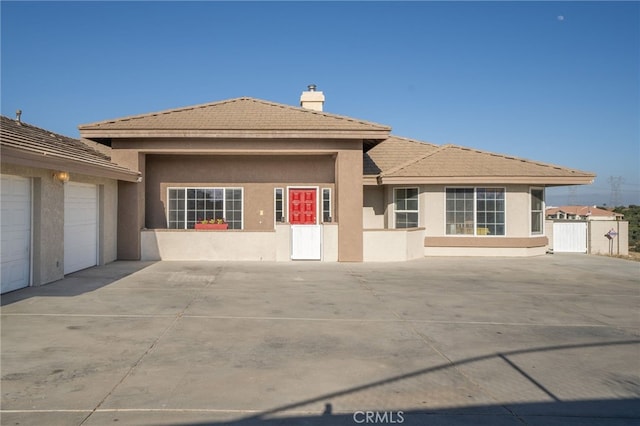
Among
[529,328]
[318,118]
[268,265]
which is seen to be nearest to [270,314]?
[529,328]

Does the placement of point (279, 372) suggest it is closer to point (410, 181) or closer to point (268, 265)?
point (268, 265)

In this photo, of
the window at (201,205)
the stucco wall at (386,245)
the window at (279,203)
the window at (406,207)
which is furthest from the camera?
the window at (406,207)

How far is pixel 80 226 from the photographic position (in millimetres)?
11883

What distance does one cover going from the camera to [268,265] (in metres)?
13.2

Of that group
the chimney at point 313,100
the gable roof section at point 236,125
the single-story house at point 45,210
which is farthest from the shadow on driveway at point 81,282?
the chimney at point 313,100

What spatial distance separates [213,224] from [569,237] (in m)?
15.3

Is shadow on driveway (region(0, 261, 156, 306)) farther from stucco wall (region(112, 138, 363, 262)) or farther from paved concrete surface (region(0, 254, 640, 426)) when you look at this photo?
stucco wall (region(112, 138, 363, 262))

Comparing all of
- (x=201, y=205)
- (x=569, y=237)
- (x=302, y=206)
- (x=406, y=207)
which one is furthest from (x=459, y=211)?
(x=201, y=205)

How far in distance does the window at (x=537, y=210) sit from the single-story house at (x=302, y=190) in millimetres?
42

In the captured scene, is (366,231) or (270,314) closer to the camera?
(270,314)

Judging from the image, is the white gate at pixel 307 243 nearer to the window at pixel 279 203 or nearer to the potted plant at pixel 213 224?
the window at pixel 279 203

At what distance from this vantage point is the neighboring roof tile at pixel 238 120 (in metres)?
13.8

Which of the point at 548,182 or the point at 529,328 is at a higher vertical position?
the point at 548,182

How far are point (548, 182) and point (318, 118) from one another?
8782 mm
